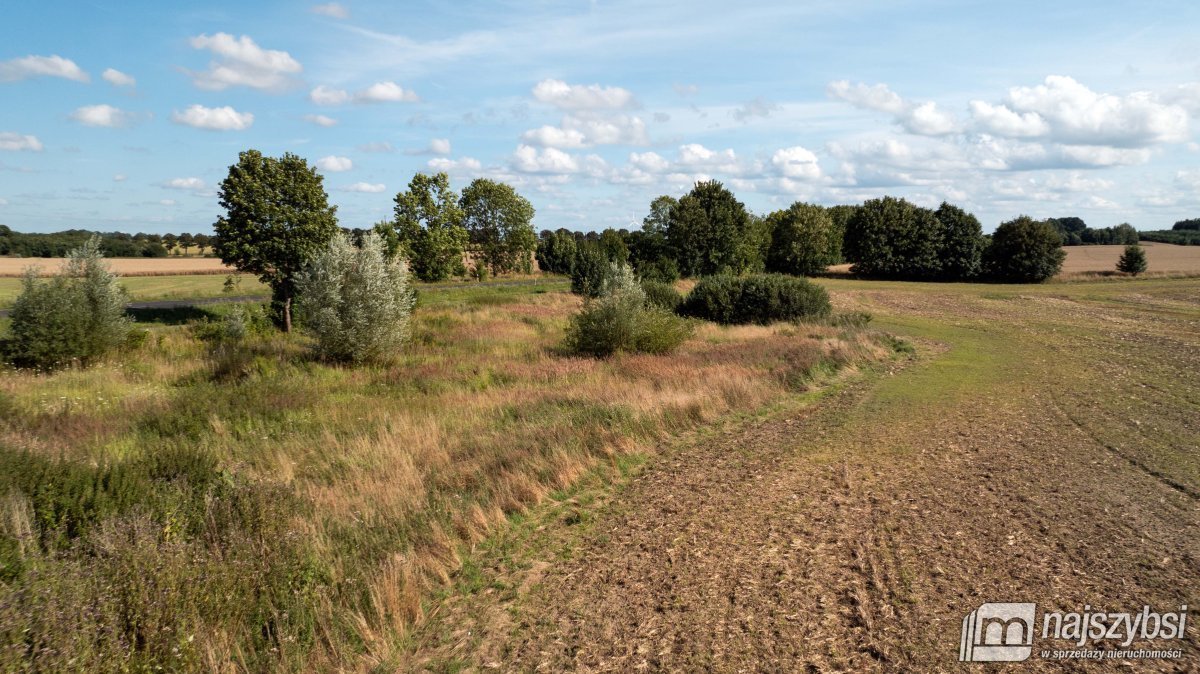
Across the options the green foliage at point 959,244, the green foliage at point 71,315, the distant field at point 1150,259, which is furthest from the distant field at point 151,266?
the distant field at point 1150,259

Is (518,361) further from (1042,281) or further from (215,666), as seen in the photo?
(1042,281)

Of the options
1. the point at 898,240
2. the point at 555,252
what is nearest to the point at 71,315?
the point at 555,252

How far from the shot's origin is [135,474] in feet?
24.0

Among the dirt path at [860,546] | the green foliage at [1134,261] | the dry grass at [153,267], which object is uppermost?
the green foliage at [1134,261]

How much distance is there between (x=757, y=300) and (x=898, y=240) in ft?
160

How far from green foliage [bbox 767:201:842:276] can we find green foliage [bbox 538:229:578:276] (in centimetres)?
2563

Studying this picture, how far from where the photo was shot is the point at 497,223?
269 feet

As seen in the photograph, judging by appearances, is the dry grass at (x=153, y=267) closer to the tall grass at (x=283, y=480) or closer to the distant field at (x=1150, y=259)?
the tall grass at (x=283, y=480)

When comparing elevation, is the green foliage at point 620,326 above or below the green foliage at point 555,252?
below

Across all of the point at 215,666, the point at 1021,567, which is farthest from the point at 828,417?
the point at 215,666

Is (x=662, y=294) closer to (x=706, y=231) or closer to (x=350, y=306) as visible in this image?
(x=350, y=306)

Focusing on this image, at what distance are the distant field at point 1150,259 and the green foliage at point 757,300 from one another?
5715 centimetres

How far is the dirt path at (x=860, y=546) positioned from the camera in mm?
5102

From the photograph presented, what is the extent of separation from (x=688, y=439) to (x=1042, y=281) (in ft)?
228
